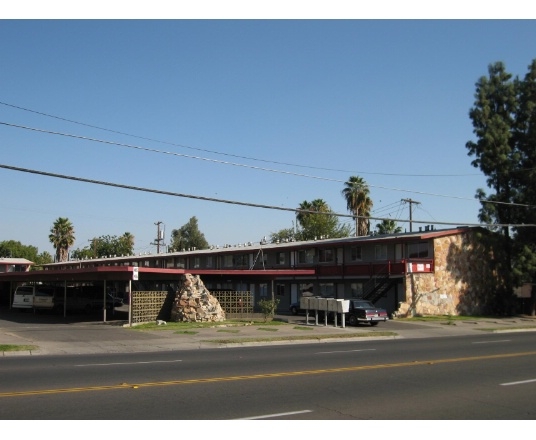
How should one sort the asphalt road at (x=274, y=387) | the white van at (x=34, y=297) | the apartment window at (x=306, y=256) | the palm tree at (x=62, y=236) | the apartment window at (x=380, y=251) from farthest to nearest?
the palm tree at (x=62, y=236)
the apartment window at (x=306, y=256)
the apartment window at (x=380, y=251)
the white van at (x=34, y=297)
the asphalt road at (x=274, y=387)

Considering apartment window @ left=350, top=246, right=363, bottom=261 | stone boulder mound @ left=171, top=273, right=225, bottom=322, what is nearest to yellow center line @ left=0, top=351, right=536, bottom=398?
stone boulder mound @ left=171, top=273, right=225, bottom=322

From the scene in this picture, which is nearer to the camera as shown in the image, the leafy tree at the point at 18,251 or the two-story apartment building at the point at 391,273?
the two-story apartment building at the point at 391,273

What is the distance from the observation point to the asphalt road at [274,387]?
9.52 metres

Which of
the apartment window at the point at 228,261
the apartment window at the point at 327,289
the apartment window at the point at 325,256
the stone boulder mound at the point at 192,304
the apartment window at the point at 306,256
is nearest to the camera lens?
the stone boulder mound at the point at 192,304

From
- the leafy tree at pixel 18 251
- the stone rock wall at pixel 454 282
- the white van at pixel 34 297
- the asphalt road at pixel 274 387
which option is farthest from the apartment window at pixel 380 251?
the leafy tree at pixel 18 251

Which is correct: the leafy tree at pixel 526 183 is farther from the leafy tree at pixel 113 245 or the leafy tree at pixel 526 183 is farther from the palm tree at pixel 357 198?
the leafy tree at pixel 113 245

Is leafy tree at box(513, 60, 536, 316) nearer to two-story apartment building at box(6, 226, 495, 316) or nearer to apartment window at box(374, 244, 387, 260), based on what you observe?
two-story apartment building at box(6, 226, 495, 316)

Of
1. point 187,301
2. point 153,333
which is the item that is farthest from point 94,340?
point 187,301

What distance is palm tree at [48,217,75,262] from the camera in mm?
105188

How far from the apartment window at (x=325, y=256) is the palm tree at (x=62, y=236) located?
6564 cm

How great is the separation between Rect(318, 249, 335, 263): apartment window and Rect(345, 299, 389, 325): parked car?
1467cm

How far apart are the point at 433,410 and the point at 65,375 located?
8223mm

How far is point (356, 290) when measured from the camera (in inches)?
1871

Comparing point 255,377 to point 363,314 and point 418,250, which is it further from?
point 418,250
